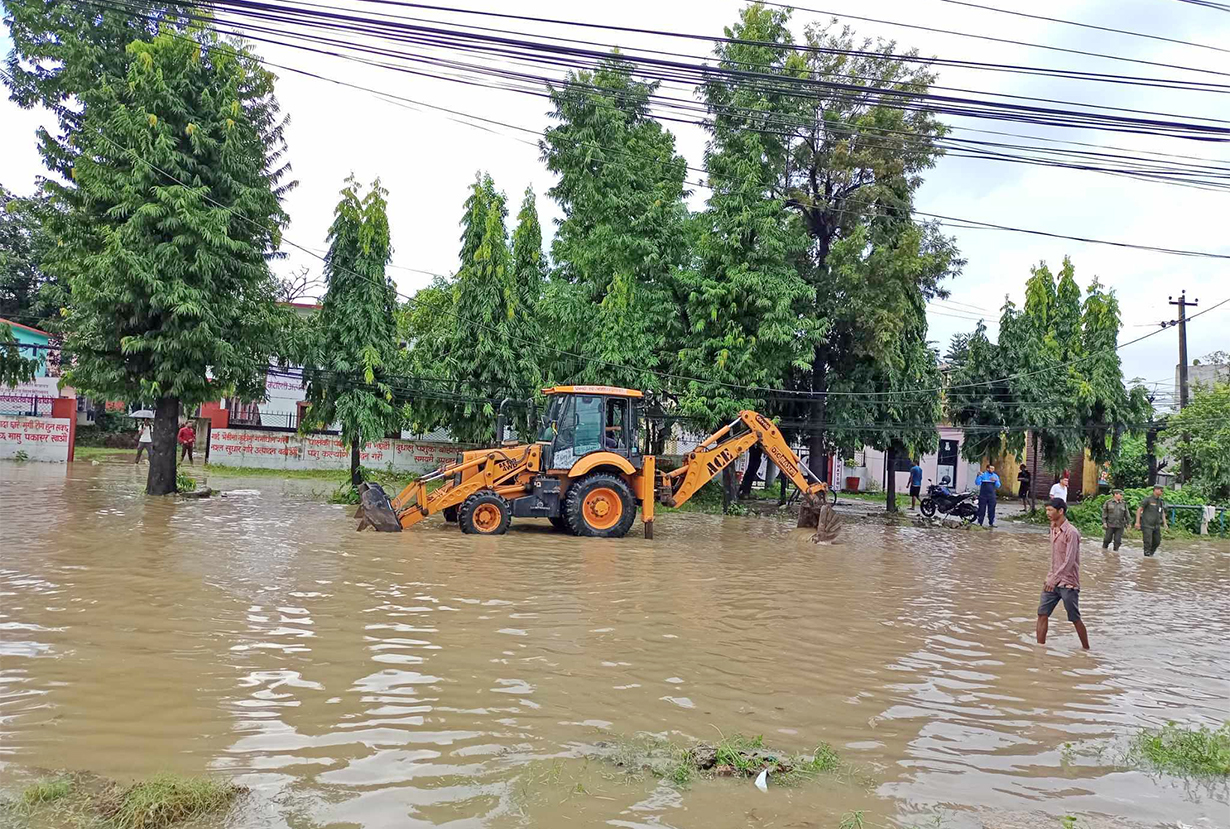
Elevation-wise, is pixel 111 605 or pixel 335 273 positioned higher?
pixel 335 273

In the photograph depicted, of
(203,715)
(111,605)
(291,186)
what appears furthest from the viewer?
(291,186)

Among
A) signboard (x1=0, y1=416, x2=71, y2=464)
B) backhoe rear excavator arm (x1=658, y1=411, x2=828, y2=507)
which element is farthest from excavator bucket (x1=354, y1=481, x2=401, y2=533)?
signboard (x1=0, y1=416, x2=71, y2=464)

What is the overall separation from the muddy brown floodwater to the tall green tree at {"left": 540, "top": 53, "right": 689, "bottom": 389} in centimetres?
1138

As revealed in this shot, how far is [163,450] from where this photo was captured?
64.0 feet

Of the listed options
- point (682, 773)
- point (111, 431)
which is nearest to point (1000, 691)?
point (682, 773)

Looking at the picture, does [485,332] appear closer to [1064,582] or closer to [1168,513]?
[1064,582]

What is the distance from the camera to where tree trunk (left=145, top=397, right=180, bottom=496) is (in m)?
19.3

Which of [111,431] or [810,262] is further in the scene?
[111,431]

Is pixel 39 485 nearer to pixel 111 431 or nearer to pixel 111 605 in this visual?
pixel 111 605

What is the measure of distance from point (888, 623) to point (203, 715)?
6.92 metres

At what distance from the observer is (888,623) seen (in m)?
9.38

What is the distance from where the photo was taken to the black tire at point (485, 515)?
1576 cm

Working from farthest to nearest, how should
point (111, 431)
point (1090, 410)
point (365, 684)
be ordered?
point (111, 431)
point (1090, 410)
point (365, 684)

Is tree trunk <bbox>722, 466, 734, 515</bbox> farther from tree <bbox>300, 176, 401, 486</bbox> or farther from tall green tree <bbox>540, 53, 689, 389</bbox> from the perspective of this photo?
tree <bbox>300, 176, 401, 486</bbox>
